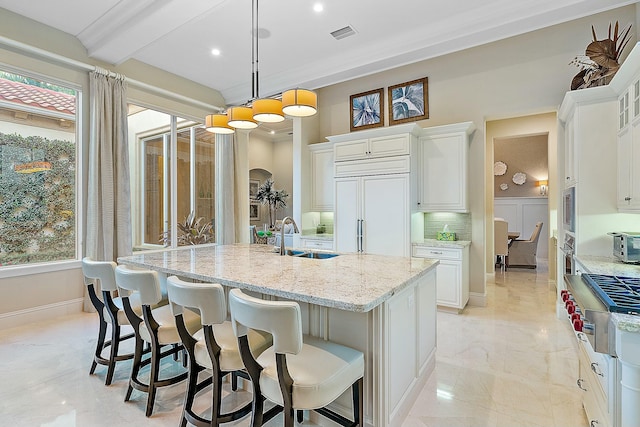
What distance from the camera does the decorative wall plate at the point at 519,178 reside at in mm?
8688

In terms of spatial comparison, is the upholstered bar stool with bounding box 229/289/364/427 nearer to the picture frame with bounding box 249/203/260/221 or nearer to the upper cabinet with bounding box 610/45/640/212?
the upper cabinet with bounding box 610/45/640/212

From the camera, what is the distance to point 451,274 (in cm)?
394

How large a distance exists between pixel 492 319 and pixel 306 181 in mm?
3269

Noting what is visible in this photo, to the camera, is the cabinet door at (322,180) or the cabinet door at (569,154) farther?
the cabinet door at (322,180)

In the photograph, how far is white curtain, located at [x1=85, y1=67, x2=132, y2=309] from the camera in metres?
3.86

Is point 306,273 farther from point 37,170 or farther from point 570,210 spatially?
point 37,170

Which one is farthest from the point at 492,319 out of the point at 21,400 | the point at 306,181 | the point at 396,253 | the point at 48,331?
the point at 48,331

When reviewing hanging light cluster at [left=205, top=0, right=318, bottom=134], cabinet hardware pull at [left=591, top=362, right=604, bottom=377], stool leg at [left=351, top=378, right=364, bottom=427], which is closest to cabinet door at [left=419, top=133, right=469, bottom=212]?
hanging light cluster at [left=205, top=0, right=318, bottom=134]

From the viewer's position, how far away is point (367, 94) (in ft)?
16.7

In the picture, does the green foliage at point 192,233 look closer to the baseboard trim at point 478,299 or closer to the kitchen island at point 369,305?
the kitchen island at point 369,305

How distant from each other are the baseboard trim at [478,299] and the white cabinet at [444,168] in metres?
1.17

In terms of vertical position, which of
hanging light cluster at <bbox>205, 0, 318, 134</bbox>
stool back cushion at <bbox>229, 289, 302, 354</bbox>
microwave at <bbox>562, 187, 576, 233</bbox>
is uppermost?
hanging light cluster at <bbox>205, 0, 318, 134</bbox>

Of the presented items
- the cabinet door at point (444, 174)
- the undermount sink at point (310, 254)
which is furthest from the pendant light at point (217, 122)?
the cabinet door at point (444, 174)

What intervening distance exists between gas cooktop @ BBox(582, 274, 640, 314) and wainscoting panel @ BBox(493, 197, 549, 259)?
7.00 m
